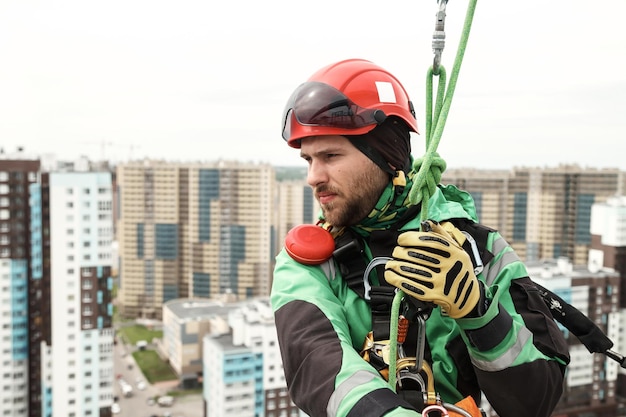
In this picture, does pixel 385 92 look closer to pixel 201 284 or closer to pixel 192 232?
pixel 192 232

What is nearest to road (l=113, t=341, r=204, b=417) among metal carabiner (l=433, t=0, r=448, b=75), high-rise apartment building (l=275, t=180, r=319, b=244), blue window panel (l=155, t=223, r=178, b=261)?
blue window panel (l=155, t=223, r=178, b=261)

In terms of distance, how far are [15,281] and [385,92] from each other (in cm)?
1696

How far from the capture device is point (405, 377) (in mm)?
1171

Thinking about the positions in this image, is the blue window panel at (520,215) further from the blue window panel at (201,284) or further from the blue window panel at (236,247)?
the blue window panel at (201,284)

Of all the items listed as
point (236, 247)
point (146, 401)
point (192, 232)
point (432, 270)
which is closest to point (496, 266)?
point (432, 270)

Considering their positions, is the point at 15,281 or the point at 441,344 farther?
the point at 15,281

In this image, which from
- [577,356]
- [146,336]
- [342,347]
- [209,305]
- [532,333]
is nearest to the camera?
[342,347]

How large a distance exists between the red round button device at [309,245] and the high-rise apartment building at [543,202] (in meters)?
25.4

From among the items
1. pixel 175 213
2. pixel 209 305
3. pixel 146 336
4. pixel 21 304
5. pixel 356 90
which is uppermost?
pixel 356 90

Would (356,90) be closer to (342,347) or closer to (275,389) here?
(342,347)

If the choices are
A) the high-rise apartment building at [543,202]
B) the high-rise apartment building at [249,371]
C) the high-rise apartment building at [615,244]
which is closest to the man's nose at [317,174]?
the high-rise apartment building at [249,371]

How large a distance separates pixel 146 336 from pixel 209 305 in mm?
5780

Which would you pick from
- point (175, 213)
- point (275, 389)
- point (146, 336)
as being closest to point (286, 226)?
point (175, 213)

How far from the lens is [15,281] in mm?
16047
